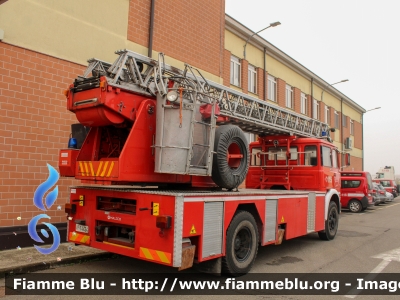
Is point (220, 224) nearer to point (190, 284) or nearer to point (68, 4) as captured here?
point (190, 284)

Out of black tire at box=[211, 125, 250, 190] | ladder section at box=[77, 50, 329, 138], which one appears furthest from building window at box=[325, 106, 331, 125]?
black tire at box=[211, 125, 250, 190]

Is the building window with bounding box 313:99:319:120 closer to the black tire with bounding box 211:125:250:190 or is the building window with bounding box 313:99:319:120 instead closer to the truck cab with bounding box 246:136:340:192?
the truck cab with bounding box 246:136:340:192

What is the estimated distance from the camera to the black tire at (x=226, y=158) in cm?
636

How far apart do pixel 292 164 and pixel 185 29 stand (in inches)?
218

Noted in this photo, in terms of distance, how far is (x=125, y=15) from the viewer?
1009cm

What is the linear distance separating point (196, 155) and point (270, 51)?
16078 mm

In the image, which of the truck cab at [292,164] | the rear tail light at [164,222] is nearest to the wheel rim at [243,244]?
the rear tail light at [164,222]

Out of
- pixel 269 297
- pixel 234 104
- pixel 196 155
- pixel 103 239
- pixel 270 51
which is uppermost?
pixel 270 51

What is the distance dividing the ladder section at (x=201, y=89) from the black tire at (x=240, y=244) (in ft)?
6.85

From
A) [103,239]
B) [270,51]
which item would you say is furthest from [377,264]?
[270,51]

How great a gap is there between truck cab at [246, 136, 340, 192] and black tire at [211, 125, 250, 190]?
328cm

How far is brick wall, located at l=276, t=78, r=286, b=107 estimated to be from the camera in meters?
21.3

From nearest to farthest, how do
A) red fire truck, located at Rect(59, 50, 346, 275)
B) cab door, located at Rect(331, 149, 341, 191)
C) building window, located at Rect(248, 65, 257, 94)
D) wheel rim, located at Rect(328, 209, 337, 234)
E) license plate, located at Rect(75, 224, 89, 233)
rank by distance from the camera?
red fire truck, located at Rect(59, 50, 346, 275) → license plate, located at Rect(75, 224, 89, 233) → wheel rim, located at Rect(328, 209, 337, 234) → cab door, located at Rect(331, 149, 341, 191) → building window, located at Rect(248, 65, 257, 94)

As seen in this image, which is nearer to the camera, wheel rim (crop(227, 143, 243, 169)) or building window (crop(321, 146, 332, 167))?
wheel rim (crop(227, 143, 243, 169))
